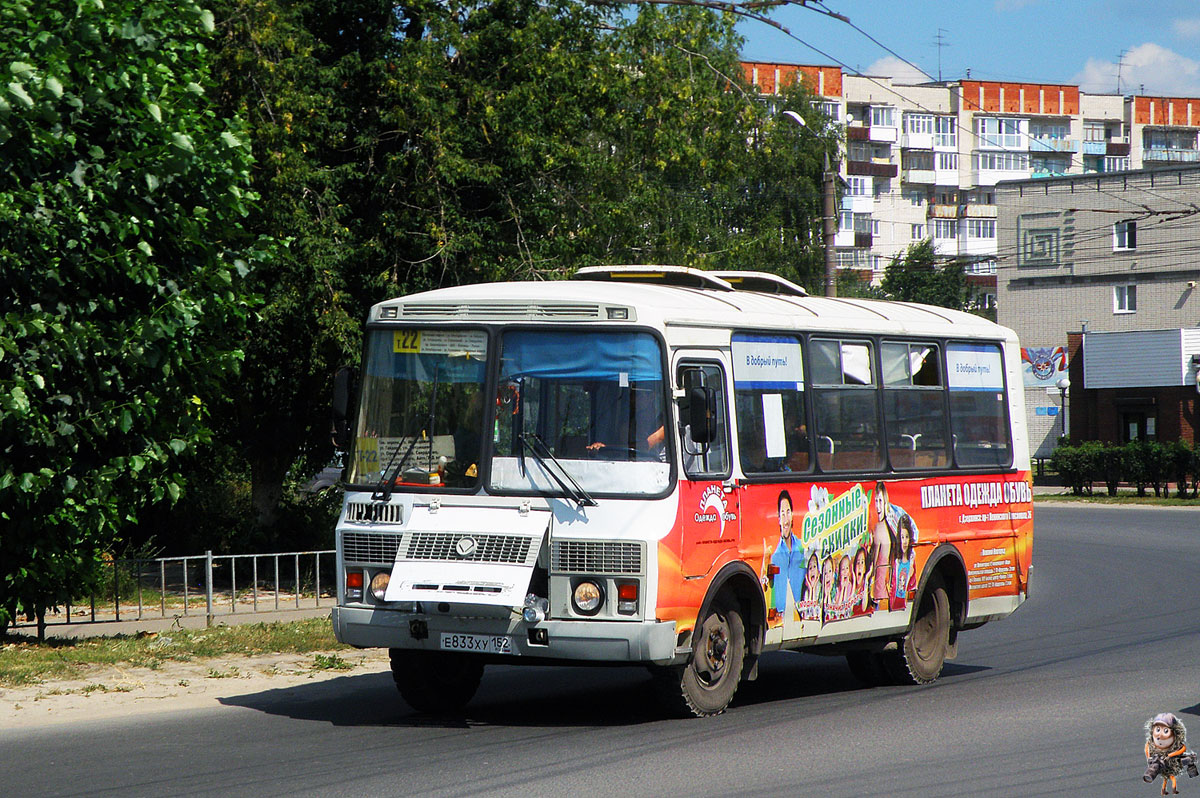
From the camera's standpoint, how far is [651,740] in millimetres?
9203

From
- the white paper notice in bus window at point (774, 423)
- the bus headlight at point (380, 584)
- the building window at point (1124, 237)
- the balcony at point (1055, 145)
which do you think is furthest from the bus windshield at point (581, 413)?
the balcony at point (1055, 145)

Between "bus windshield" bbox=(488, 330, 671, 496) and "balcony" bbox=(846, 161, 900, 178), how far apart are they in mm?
93914

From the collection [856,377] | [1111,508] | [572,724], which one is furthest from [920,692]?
[1111,508]

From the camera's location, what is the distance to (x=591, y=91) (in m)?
21.0

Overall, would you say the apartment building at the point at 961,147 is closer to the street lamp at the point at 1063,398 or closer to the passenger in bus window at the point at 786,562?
the street lamp at the point at 1063,398

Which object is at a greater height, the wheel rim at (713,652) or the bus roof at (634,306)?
the bus roof at (634,306)

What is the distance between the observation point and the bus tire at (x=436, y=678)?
10.3 metres

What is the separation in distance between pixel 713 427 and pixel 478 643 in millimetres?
2012

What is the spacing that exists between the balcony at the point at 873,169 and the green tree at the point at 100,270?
90.7 m

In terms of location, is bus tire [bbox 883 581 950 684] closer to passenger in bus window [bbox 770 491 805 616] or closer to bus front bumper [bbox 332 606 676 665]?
passenger in bus window [bbox 770 491 805 616]

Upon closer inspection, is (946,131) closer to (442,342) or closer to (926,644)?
(926,644)

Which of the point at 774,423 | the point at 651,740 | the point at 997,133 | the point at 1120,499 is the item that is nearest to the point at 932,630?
the point at 774,423

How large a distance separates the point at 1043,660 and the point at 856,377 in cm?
396

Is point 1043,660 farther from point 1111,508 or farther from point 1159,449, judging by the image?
point 1159,449
